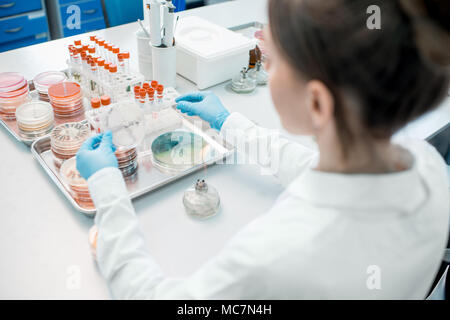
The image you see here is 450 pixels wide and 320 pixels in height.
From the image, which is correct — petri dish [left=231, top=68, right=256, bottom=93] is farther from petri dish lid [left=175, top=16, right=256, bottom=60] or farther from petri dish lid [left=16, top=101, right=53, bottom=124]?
petri dish lid [left=16, top=101, right=53, bottom=124]

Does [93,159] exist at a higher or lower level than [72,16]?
higher

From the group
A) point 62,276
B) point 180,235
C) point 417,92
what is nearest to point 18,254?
point 62,276

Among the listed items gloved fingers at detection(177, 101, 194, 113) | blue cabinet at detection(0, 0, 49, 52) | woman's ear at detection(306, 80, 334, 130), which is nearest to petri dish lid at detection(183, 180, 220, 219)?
gloved fingers at detection(177, 101, 194, 113)

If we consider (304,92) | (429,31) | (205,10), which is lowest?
(205,10)

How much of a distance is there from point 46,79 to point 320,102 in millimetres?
1097

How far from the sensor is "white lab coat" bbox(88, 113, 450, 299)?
0.53 m

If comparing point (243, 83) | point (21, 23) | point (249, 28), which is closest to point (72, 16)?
point (21, 23)

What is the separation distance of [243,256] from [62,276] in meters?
0.42

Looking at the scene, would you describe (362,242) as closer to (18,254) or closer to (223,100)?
(18,254)

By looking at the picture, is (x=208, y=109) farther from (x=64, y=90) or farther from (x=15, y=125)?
(x=15, y=125)

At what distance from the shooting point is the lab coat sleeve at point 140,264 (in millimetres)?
570

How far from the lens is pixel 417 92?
485 mm

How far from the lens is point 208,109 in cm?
112

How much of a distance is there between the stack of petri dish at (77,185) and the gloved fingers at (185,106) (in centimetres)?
37
